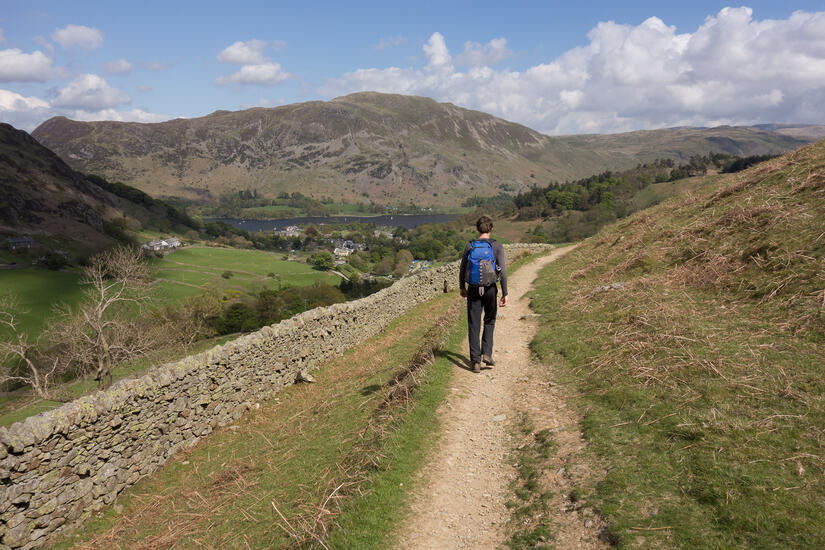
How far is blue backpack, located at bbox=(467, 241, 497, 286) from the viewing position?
9.04 m

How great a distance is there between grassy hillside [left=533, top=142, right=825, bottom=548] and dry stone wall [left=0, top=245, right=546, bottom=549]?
30.0 ft

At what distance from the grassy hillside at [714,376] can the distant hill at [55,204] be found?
149 meters

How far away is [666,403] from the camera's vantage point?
21.9 ft

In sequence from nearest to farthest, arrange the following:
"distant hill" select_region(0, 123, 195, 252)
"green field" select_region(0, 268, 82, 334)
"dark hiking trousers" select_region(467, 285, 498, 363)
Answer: "dark hiking trousers" select_region(467, 285, 498, 363) → "green field" select_region(0, 268, 82, 334) → "distant hill" select_region(0, 123, 195, 252)

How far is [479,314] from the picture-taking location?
9719mm

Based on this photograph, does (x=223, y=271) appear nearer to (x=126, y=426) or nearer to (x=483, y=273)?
(x=126, y=426)

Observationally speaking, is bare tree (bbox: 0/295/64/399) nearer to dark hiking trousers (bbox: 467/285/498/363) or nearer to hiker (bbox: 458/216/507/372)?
dark hiking trousers (bbox: 467/285/498/363)

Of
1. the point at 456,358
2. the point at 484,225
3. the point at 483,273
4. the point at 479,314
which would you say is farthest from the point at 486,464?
the point at 484,225

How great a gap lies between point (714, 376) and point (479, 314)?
14.9 ft

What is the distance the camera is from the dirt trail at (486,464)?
207 inches

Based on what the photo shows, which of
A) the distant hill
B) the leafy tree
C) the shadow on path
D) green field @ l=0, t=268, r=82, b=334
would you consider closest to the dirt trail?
the shadow on path

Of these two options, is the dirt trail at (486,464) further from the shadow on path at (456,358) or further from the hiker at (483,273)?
the hiker at (483,273)

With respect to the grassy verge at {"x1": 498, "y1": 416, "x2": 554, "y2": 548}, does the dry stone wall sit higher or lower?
lower

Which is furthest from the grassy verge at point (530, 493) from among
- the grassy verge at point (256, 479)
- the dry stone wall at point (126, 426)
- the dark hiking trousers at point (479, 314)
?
the dry stone wall at point (126, 426)
